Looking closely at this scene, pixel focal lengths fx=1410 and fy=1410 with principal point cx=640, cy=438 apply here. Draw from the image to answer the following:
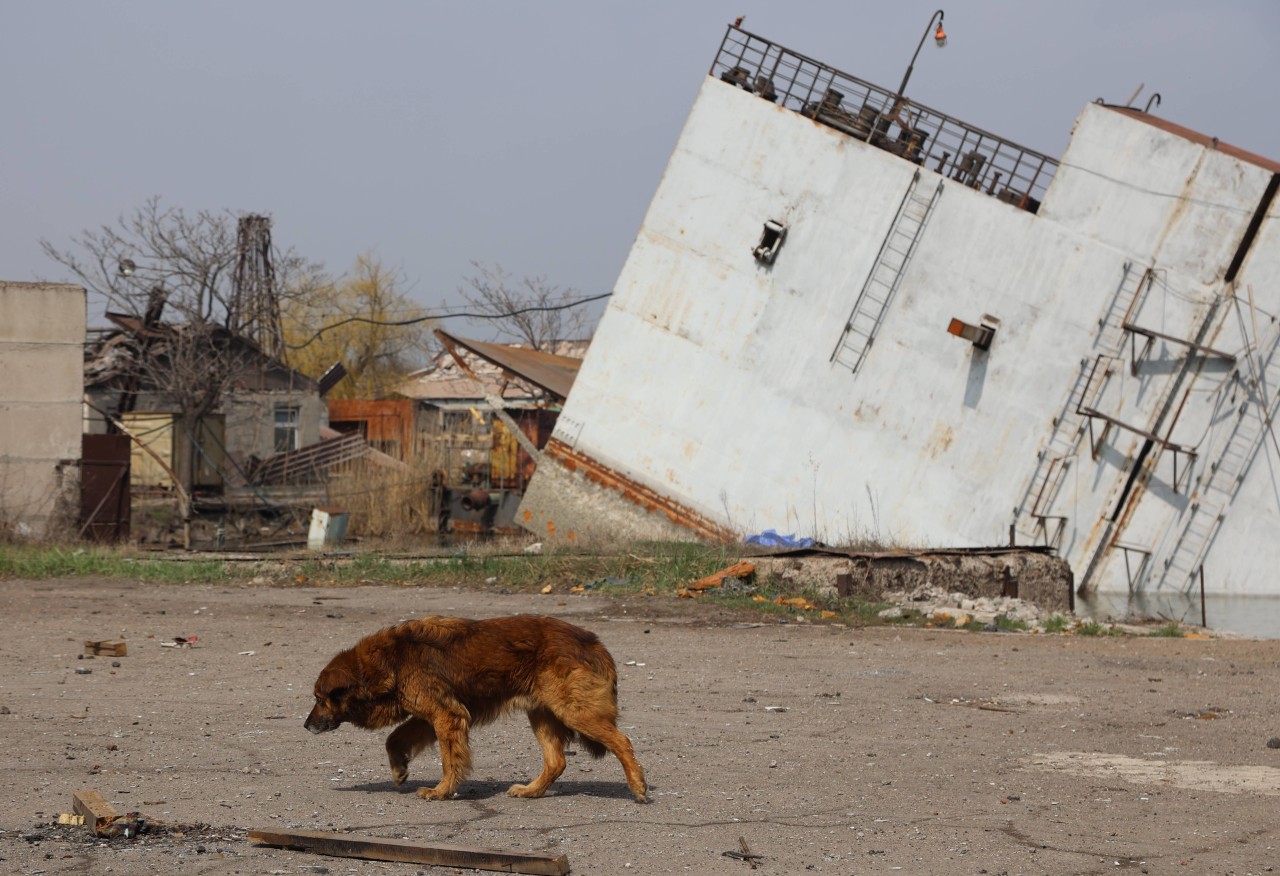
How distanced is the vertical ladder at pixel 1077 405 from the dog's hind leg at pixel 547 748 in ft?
56.8

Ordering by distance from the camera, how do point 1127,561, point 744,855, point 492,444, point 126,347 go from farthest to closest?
point 126,347 < point 492,444 < point 1127,561 < point 744,855

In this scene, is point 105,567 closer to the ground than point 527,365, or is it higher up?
closer to the ground

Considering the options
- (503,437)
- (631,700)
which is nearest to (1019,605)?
(631,700)

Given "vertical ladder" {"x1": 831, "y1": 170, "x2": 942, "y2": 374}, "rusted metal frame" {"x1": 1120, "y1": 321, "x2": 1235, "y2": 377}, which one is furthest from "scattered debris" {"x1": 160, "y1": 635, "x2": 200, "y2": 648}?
"rusted metal frame" {"x1": 1120, "y1": 321, "x2": 1235, "y2": 377}

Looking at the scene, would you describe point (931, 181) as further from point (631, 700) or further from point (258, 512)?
point (258, 512)

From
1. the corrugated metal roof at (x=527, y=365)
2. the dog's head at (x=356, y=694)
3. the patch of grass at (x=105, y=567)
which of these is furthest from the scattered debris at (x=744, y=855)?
the corrugated metal roof at (x=527, y=365)

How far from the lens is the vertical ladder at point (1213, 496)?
867 inches

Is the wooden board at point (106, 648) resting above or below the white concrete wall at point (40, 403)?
above

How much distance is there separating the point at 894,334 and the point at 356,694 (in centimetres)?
1843

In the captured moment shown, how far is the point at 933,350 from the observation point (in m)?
23.7

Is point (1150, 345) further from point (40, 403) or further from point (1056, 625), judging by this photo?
point (40, 403)

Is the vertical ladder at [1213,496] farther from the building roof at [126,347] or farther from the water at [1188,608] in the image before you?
the building roof at [126,347]

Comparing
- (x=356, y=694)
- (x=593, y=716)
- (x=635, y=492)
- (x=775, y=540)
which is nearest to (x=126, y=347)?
(x=635, y=492)

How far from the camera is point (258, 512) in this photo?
1321 inches
